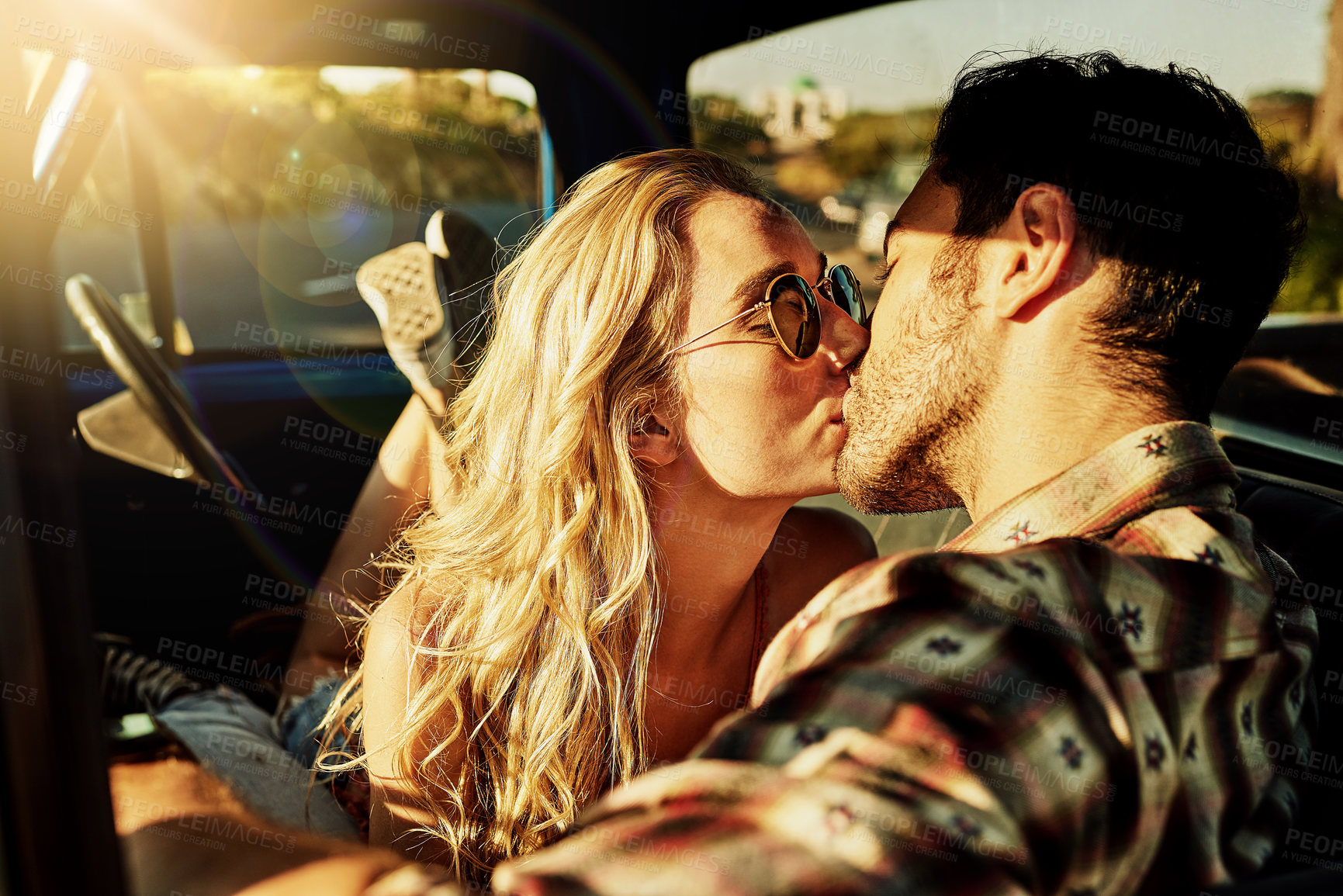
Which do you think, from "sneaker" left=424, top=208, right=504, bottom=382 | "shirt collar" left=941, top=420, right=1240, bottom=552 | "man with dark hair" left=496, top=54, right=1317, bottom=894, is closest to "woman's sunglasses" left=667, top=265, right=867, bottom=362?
"man with dark hair" left=496, top=54, right=1317, bottom=894

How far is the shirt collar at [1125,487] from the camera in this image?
4.14ft

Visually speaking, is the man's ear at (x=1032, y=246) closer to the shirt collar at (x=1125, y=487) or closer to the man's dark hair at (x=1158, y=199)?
the man's dark hair at (x=1158, y=199)

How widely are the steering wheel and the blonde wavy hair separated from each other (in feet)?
4.15

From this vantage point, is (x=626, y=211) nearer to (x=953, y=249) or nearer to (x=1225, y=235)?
(x=953, y=249)

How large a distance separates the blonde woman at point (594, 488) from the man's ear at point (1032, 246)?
360 mm

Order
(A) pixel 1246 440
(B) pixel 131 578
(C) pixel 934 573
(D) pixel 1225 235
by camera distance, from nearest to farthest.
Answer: (C) pixel 934 573 < (D) pixel 1225 235 < (A) pixel 1246 440 < (B) pixel 131 578

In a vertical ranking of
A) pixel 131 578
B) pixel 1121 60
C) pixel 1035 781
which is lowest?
pixel 131 578

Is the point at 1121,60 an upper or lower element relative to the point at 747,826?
upper

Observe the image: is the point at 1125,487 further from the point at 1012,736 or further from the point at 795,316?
the point at 795,316

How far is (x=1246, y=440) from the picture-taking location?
224cm

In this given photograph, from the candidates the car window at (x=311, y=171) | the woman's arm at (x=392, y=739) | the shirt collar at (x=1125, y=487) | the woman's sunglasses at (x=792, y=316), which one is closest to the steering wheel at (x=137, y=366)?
the car window at (x=311, y=171)

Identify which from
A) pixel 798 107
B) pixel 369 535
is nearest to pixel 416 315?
pixel 369 535

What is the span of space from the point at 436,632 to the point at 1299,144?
2.06 m

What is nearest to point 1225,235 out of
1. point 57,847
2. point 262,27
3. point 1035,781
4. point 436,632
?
point 1035,781
